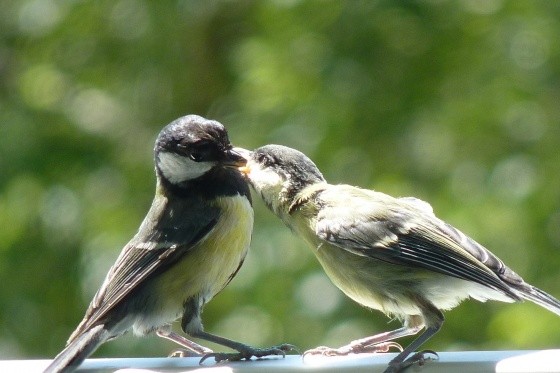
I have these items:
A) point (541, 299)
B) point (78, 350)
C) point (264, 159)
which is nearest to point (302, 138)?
point (264, 159)

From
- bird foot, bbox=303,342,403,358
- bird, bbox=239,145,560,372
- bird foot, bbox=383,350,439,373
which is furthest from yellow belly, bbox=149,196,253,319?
bird foot, bbox=383,350,439,373

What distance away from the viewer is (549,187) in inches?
188

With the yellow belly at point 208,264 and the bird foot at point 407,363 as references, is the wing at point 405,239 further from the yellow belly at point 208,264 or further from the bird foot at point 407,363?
the bird foot at point 407,363

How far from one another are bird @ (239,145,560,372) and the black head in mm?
187

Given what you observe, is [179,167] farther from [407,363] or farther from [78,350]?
[407,363]

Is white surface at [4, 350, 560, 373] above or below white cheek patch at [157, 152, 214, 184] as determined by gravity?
below

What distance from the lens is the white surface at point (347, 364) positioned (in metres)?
2.21

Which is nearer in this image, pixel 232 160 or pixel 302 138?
pixel 232 160

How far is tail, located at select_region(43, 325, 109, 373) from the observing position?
260 centimetres

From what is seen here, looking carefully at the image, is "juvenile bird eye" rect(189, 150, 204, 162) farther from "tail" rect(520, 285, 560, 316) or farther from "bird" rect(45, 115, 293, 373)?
"tail" rect(520, 285, 560, 316)

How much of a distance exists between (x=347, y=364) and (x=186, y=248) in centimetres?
98

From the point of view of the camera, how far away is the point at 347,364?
7.57 feet

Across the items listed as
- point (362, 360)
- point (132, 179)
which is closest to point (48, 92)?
point (132, 179)

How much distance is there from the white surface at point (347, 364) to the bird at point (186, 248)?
1.60 ft
